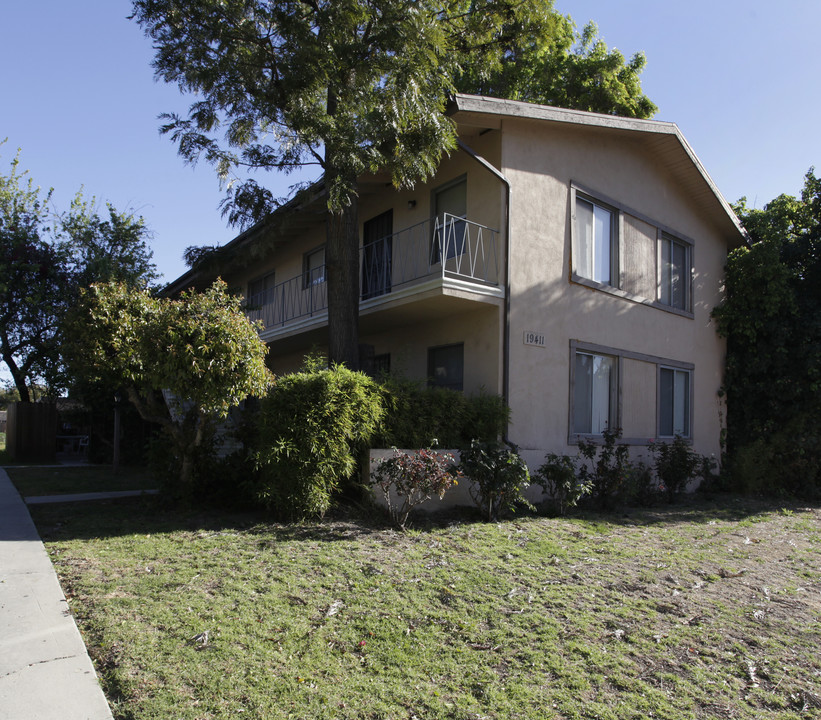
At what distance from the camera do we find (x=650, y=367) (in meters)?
12.3

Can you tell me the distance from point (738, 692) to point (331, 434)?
15.4 feet

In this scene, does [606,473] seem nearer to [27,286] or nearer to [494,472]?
[494,472]

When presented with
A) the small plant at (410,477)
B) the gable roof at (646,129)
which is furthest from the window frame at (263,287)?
the small plant at (410,477)

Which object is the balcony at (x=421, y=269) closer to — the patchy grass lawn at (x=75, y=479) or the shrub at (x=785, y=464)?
the patchy grass lawn at (x=75, y=479)

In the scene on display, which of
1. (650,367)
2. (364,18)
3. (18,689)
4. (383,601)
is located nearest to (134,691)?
(18,689)

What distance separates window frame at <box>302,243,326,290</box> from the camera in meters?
14.4

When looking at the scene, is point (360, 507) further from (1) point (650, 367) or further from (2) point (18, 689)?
(1) point (650, 367)

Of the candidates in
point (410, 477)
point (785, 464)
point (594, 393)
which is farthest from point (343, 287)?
point (785, 464)

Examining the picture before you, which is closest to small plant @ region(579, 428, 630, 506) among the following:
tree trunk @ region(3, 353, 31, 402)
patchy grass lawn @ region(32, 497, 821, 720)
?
patchy grass lawn @ region(32, 497, 821, 720)

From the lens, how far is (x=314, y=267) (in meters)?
15.0

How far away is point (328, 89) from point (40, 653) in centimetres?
832

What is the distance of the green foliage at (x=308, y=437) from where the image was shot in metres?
6.96

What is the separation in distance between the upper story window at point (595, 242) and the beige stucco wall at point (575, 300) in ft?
0.90

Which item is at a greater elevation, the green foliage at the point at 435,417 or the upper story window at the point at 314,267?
the upper story window at the point at 314,267
